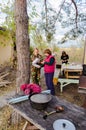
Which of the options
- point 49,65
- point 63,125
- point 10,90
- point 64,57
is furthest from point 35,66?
point 63,125

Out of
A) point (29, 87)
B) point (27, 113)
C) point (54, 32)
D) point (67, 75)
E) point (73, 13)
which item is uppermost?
point (73, 13)

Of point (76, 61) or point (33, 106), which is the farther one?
point (76, 61)

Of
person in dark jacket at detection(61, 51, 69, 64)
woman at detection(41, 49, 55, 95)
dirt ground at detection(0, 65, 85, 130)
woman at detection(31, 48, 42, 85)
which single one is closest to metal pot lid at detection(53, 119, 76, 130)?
dirt ground at detection(0, 65, 85, 130)

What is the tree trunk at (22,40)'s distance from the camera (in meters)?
3.42

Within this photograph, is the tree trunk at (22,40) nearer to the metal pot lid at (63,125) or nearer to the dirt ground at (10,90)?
the dirt ground at (10,90)

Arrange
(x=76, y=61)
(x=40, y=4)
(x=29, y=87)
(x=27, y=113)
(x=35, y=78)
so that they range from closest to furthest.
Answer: (x=27, y=113), (x=29, y=87), (x=35, y=78), (x=40, y=4), (x=76, y=61)

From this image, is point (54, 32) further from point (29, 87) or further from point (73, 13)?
point (29, 87)

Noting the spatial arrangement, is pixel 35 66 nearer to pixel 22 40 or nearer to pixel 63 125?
pixel 22 40

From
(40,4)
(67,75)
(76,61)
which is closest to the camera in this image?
(67,75)

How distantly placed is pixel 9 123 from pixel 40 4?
182 inches

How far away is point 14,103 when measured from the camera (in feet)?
7.50

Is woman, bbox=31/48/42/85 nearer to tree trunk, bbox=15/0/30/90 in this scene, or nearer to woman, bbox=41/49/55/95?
woman, bbox=41/49/55/95

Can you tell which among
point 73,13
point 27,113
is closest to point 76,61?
point 73,13

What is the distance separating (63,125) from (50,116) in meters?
0.27
